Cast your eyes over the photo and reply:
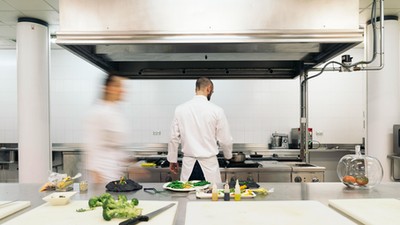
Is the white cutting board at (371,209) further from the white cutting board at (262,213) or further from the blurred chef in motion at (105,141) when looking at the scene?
the blurred chef in motion at (105,141)

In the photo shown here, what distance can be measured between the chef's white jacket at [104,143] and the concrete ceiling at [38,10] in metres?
1.87

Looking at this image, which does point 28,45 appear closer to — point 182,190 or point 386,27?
point 182,190

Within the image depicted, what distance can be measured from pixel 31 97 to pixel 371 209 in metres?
3.90

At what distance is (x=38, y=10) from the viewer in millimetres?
3652

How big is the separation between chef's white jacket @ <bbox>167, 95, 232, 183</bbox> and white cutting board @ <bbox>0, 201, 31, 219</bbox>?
138 cm

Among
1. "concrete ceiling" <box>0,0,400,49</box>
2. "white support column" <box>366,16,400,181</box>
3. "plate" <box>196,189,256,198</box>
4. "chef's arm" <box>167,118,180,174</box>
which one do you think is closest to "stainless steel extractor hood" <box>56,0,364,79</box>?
"plate" <box>196,189,256,198</box>

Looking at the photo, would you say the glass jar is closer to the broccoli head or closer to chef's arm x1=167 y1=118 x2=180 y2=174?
the broccoli head

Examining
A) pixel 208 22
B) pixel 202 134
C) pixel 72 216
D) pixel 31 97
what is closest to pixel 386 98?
pixel 202 134

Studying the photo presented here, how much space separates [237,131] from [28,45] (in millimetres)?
3273

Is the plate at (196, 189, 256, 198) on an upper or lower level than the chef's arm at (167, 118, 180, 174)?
lower

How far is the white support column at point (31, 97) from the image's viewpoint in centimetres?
390

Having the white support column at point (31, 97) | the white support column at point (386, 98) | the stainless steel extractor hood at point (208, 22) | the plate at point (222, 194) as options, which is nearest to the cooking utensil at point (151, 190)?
the plate at point (222, 194)

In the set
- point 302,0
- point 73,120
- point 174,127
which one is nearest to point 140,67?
point 174,127

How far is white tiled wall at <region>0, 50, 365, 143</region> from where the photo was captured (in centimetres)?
517
